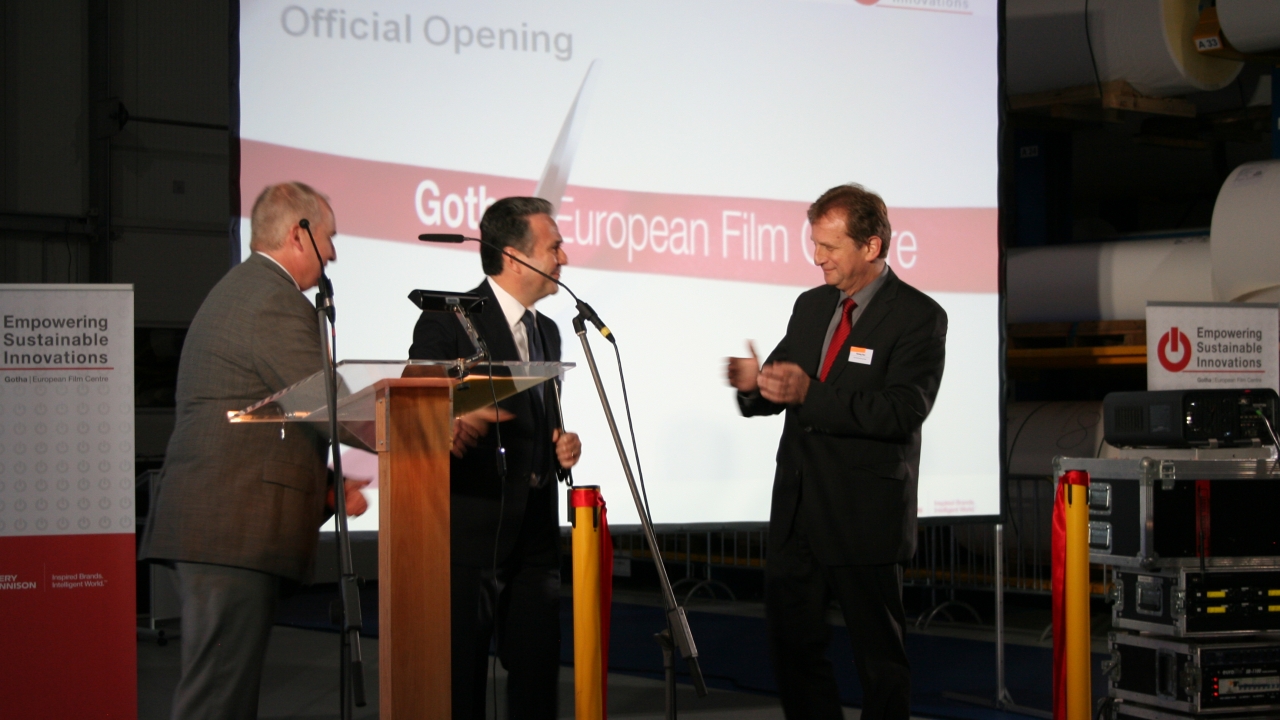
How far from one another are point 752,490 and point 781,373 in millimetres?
1572

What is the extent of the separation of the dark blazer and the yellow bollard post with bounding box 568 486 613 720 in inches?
21.1

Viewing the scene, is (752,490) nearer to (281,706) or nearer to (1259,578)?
(1259,578)

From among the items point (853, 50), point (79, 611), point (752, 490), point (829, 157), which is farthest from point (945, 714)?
point (79, 611)

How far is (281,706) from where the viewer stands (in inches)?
200

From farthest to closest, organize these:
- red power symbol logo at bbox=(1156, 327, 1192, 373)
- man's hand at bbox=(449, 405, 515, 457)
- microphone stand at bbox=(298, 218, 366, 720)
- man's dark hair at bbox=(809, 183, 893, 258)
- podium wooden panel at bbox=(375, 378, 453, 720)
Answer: red power symbol logo at bbox=(1156, 327, 1192, 373)
man's dark hair at bbox=(809, 183, 893, 258)
man's hand at bbox=(449, 405, 515, 457)
podium wooden panel at bbox=(375, 378, 453, 720)
microphone stand at bbox=(298, 218, 366, 720)

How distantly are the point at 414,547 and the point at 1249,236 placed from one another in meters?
4.95

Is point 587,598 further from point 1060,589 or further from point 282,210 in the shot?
point 1060,589

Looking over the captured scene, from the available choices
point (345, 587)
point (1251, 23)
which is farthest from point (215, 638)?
point (1251, 23)

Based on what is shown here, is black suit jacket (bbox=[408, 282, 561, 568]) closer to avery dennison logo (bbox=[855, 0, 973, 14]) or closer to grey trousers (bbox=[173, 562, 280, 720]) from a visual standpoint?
grey trousers (bbox=[173, 562, 280, 720])

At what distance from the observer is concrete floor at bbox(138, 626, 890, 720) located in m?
4.87

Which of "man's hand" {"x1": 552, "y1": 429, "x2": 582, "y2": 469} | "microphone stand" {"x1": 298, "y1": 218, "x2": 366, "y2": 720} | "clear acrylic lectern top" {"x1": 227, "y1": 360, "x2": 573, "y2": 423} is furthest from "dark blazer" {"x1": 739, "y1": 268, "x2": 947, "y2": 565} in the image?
"microphone stand" {"x1": 298, "y1": 218, "x2": 366, "y2": 720}

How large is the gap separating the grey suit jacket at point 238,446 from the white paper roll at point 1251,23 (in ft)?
16.2

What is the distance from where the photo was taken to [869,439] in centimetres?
321

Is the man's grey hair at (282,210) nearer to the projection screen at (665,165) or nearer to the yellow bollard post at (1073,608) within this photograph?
the projection screen at (665,165)
